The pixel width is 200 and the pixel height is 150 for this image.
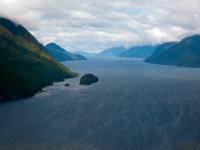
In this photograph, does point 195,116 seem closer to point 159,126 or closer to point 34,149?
point 159,126

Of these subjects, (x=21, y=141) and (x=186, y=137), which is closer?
(x=21, y=141)

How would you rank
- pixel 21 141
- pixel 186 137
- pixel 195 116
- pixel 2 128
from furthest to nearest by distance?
pixel 195 116, pixel 2 128, pixel 186 137, pixel 21 141

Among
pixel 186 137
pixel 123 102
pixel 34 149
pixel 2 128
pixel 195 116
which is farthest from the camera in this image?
pixel 123 102

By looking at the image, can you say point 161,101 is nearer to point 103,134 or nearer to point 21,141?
point 103,134

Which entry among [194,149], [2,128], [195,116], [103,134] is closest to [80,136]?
[103,134]

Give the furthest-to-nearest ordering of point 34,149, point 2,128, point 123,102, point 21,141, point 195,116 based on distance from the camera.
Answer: point 123,102, point 195,116, point 2,128, point 21,141, point 34,149

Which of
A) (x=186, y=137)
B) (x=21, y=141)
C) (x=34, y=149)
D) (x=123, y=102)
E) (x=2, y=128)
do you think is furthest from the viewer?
(x=123, y=102)

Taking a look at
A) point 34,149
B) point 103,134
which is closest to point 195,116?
point 103,134

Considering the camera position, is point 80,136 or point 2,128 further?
point 2,128
